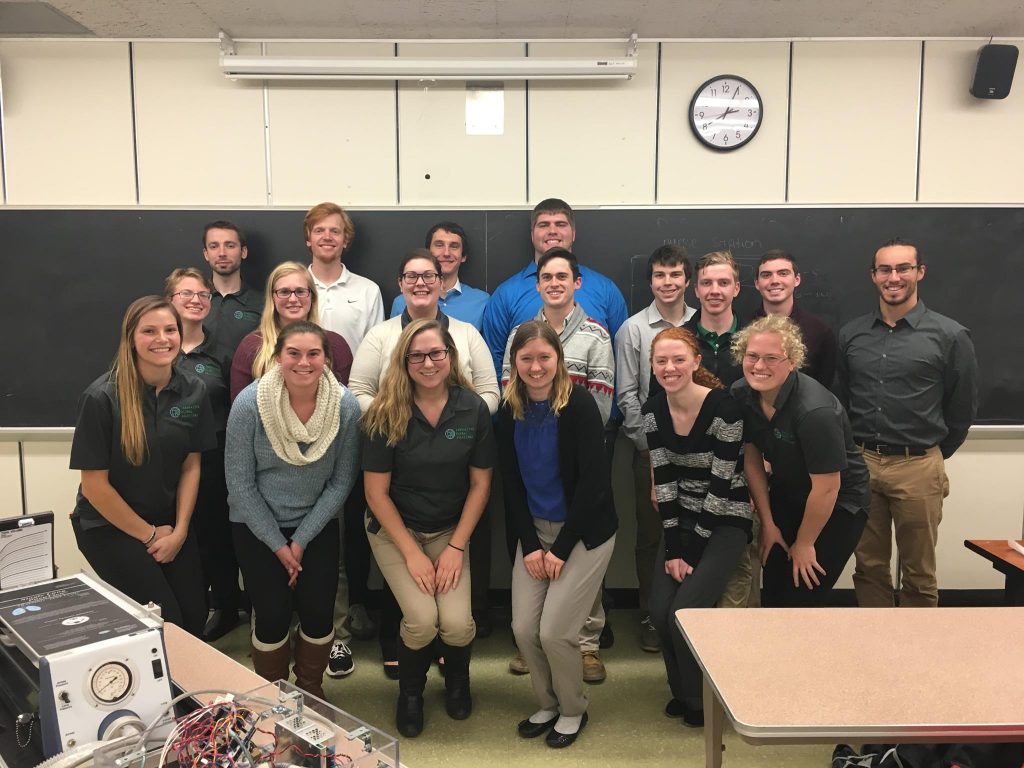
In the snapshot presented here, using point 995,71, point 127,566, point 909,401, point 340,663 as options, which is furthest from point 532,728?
point 995,71

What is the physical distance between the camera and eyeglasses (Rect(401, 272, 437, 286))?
276cm

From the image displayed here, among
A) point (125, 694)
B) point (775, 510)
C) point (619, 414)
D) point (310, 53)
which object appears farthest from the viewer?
point (310, 53)

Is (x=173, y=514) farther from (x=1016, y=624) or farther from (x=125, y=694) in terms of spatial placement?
(x=1016, y=624)

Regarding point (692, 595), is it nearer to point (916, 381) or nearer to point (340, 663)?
point (916, 381)

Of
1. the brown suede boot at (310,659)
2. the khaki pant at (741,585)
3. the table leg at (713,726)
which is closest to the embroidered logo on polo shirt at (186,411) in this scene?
the brown suede boot at (310,659)

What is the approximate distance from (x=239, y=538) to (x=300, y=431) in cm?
45

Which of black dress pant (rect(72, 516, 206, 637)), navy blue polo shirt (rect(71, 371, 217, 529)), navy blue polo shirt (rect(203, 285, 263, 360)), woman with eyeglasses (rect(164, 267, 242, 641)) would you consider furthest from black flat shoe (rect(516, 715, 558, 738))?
navy blue polo shirt (rect(203, 285, 263, 360))

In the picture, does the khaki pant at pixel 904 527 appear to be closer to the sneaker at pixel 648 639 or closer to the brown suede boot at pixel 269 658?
the sneaker at pixel 648 639

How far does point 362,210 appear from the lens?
11.3ft

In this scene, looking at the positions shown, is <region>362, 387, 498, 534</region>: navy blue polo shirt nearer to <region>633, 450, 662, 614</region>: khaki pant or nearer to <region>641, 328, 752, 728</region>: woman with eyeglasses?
<region>641, 328, 752, 728</region>: woman with eyeglasses

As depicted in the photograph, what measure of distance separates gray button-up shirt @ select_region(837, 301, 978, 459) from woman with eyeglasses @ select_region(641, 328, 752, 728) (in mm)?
937

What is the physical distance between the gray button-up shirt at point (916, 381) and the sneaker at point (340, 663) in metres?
2.46

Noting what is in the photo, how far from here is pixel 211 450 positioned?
291cm

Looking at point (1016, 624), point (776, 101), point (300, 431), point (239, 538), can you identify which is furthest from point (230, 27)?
point (1016, 624)
